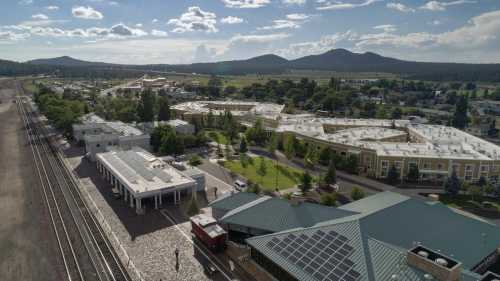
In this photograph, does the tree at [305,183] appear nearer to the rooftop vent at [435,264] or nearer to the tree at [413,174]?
the tree at [413,174]

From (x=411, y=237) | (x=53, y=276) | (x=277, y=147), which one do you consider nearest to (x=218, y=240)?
(x=53, y=276)

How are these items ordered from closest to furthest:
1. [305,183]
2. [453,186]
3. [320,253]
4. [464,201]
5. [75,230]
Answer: [320,253] < [75,230] < [305,183] < [464,201] < [453,186]

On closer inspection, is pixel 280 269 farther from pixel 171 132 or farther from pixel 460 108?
pixel 460 108

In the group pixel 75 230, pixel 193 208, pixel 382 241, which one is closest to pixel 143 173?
pixel 193 208

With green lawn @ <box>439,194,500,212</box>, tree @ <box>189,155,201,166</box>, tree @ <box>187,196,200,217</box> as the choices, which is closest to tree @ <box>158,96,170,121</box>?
tree @ <box>189,155,201,166</box>

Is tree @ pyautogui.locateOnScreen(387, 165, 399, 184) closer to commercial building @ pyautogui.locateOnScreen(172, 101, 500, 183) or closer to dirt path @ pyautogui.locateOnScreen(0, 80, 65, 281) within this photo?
commercial building @ pyautogui.locateOnScreen(172, 101, 500, 183)

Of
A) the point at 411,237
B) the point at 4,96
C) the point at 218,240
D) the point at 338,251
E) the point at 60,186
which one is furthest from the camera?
the point at 4,96

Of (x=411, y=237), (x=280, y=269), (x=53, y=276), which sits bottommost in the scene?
(x=53, y=276)

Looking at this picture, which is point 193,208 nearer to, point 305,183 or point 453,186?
point 305,183
